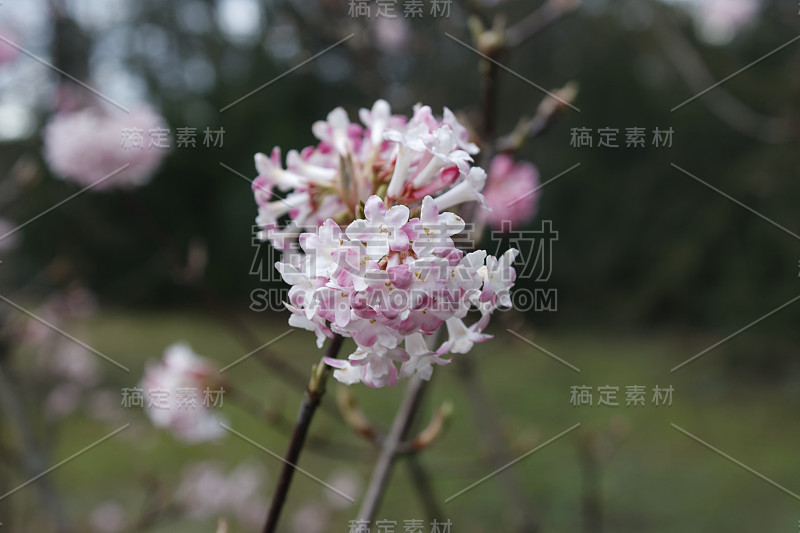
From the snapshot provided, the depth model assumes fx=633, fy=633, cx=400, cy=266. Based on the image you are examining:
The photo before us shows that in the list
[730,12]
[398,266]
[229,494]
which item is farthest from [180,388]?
[730,12]

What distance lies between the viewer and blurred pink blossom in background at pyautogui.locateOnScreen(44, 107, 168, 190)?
1580 mm

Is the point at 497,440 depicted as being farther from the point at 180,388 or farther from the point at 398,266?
the point at 398,266

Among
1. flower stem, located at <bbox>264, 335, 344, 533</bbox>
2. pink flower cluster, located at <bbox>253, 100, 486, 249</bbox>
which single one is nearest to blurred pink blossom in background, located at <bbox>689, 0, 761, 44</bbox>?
pink flower cluster, located at <bbox>253, 100, 486, 249</bbox>

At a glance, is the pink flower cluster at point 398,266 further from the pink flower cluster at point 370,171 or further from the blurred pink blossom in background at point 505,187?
the blurred pink blossom in background at point 505,187

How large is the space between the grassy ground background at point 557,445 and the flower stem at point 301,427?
6.04 ft

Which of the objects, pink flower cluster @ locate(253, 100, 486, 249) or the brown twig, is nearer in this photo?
pink flower cluster @ locate(253, 100, 486, 249)

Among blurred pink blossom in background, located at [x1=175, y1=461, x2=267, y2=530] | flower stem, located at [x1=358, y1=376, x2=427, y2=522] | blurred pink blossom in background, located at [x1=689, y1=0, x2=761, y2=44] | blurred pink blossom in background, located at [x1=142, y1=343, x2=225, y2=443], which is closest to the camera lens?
flower stem, located at [x1=358, y1=376, x2=427, y2=522]

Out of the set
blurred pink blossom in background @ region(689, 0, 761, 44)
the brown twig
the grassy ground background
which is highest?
blurred pink blossom in background @ region(689, 0, 761, 44)

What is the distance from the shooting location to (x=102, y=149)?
158 cm

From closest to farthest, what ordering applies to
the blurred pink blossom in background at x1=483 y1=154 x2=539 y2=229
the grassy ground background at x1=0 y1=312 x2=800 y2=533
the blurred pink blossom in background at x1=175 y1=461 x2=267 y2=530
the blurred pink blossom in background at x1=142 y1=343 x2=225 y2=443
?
1. the blurred pink blossom in background at x1=142 y1=343 x2=225 y2=443
2. the blurred pink blossom in background at x1=483 y1=154 x2=539 y2=229
3. the blurred pink blossom in background at x1=175 y1=461 x2=267 y2=530
4. the grassy ground background at x1=0 y1=312 x2=800 y2=533

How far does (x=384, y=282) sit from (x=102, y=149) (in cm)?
136

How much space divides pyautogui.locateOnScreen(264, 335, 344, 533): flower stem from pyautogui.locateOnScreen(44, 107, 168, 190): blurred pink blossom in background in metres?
1.27

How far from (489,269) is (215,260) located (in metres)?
6.79

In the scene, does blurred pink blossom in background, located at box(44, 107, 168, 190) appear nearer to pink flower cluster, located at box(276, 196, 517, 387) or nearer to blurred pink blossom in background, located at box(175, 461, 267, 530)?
pink flower cluster, located at box(276, 196, 517, 387)
